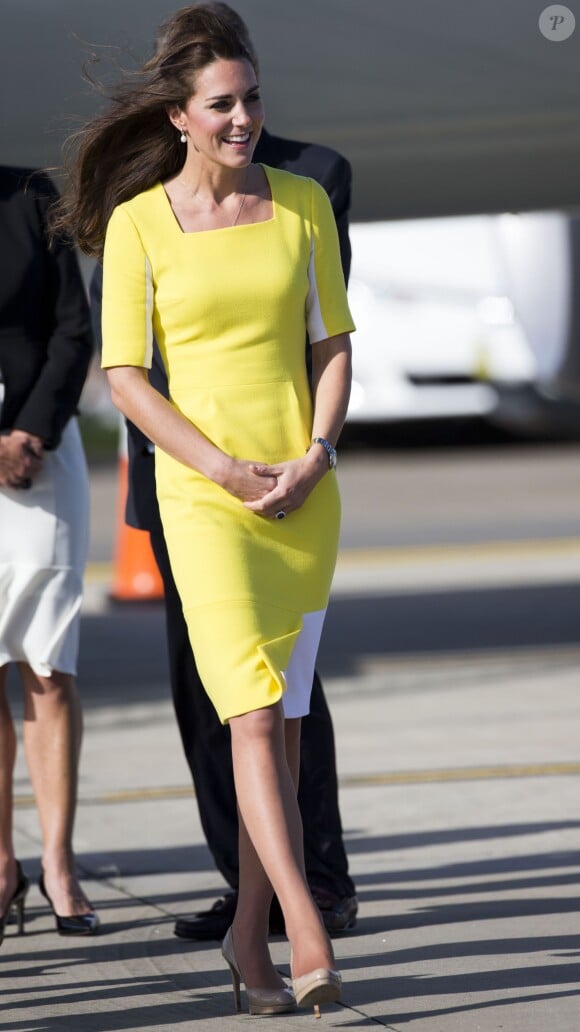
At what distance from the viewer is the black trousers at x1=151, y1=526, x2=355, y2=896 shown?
362 cm

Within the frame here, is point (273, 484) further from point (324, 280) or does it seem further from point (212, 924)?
point (212, 924)

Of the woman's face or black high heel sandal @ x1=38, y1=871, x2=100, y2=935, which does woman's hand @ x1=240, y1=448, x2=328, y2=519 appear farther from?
black high heel sandal @ x1=38, y1=871, x2=100, y2=935

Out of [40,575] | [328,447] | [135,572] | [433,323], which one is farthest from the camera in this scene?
[433,323]

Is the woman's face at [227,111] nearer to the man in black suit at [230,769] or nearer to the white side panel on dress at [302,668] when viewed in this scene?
the man in black suit at [230,769]

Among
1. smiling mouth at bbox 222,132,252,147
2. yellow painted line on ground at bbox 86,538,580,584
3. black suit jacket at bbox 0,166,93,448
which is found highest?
smiling mouth at bbox 222,132,252,147

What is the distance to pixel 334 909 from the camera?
3.63m

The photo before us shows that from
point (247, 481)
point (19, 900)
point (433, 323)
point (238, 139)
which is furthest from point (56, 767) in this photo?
point (433, 323)

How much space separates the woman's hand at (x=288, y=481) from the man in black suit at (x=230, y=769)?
2.37 feet

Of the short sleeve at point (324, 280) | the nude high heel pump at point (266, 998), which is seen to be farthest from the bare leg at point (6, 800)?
the short sleeve at point (324, 280)

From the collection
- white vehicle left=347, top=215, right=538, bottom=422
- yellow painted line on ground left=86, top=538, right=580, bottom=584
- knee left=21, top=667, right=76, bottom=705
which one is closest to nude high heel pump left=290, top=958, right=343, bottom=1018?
knee left=21, top=667, right=76, bottom=705

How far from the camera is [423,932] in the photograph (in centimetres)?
365

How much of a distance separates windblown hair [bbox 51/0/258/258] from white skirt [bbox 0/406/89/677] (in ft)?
2.22

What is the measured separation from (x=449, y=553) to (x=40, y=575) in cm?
789

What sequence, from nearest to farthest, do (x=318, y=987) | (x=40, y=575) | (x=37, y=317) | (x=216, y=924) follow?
(x=318, y=987) → (x=216, y=924) → (x=40, y=575) → (x=37, y=317)
